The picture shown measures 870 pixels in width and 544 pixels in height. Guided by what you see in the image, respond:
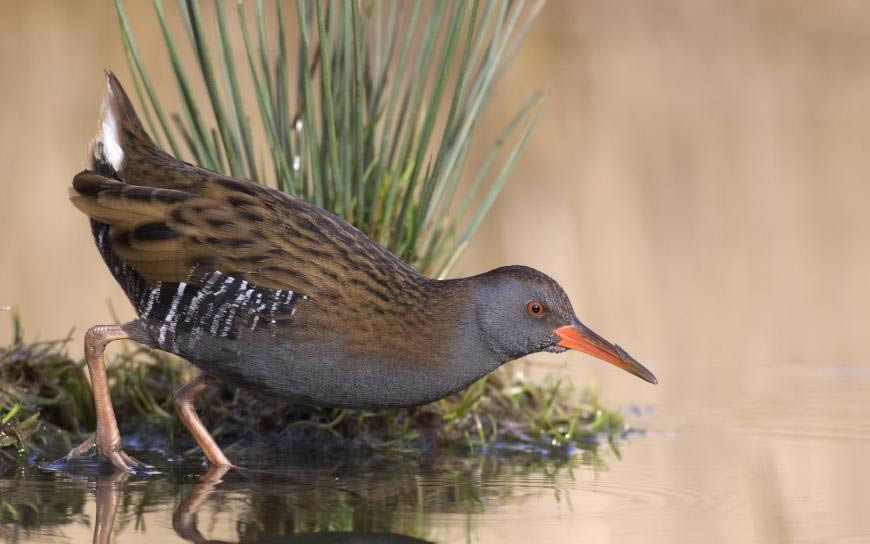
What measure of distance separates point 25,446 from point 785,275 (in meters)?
4.83

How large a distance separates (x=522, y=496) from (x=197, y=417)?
1288 mm

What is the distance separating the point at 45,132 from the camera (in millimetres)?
9117

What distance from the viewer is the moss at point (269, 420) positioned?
4809 millimetres

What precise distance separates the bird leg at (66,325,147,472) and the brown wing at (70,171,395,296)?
0.33m

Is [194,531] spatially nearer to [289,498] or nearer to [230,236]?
[289,498]

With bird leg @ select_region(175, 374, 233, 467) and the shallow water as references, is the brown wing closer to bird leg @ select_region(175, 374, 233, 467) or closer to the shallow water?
bird leg @ select_region(175, 374, 233, 467)

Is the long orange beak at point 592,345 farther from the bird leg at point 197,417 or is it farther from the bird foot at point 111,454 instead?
the bird foot at point 111,454

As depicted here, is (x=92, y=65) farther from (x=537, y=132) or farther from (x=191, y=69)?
(x=537, y=132)

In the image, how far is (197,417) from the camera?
4.69 m

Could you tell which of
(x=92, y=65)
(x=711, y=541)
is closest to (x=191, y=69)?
(x=92, y=65)

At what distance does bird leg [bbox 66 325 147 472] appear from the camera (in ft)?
14.6

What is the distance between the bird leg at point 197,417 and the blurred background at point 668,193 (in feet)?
4.68

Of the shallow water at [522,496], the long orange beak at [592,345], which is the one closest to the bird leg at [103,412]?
the shallow water at [522,496]

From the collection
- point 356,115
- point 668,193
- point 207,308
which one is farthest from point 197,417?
point 668,193
